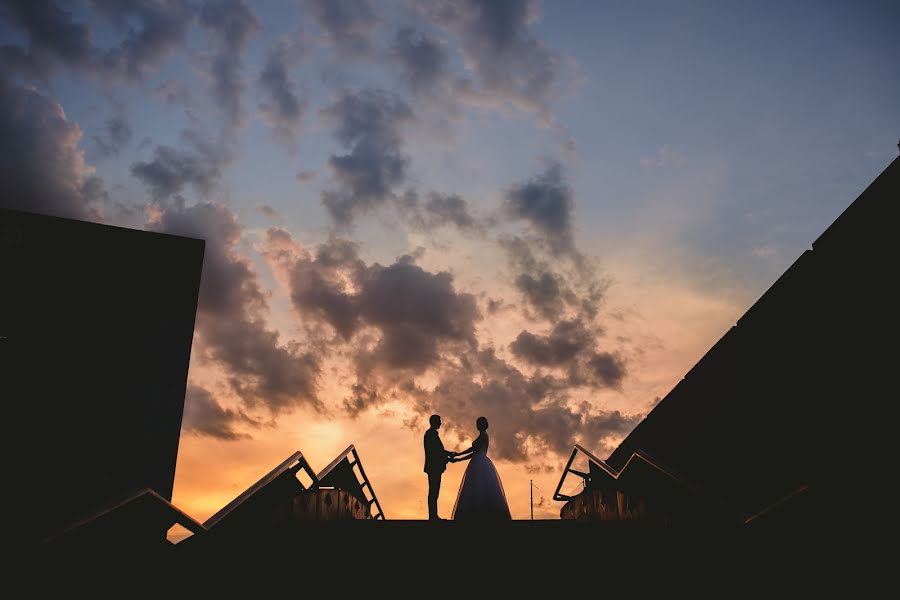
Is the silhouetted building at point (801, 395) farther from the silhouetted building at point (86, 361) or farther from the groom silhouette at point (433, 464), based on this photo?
the silhouetted building at point (86, 361)

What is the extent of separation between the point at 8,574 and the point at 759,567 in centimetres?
535

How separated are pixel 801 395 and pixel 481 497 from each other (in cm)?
475

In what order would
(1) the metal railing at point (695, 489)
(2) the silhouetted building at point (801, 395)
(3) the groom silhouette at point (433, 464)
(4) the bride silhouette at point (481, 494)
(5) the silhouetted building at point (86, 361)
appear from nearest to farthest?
(1) the metal railing at point (695, 489)
(2) the silhouetted building at point (801, 395)
(4) the bride silhouette at point (481, 494)
(3) the groom silhouette at point (433, 464)
(5) the silhouetted building at point (86, 361)

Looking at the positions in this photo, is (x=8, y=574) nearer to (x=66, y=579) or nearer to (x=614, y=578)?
(x=66, y=579)

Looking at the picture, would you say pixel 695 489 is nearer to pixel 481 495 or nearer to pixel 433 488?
pixel 481 495

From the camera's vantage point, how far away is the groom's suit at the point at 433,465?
9531 millimetres

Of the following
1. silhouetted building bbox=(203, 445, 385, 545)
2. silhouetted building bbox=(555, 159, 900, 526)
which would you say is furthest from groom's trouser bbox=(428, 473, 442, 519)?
silhouetted building bbox=(555, 159, 900, 526)

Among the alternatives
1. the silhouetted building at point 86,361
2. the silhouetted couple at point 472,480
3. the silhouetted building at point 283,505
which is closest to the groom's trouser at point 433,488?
the silhouetted couple at point 472,480

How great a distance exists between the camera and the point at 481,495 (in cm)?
920

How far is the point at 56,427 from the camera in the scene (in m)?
11.0

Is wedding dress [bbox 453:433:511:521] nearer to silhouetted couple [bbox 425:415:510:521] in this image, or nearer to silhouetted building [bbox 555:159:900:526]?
silhouetted couple [bbox 425:415:510:521]

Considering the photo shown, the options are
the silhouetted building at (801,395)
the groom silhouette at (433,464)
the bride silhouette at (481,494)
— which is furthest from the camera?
the groom silhouette at (433,464)

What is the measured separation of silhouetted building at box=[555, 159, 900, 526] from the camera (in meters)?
5.82

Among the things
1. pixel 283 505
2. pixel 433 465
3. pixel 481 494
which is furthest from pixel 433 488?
pixel 283 505
